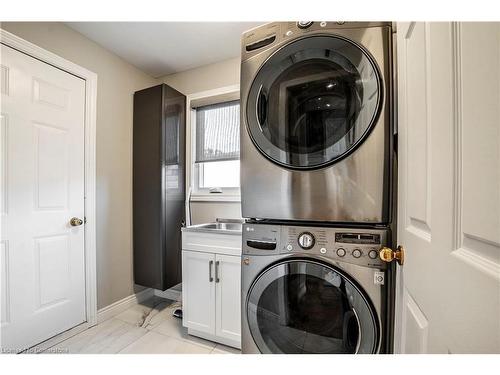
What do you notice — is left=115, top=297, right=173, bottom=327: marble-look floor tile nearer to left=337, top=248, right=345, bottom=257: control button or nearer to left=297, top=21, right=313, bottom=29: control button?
left=337, top=248, right=345, bottom=257: control button

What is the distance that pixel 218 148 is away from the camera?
210cm

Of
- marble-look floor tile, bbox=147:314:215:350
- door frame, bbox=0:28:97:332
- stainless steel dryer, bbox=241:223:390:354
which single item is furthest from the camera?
door frame, bbox=0:28:97:332

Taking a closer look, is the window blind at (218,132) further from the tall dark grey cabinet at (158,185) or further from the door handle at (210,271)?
the door handle at (210,271)

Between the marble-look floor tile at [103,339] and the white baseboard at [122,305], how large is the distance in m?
0.06

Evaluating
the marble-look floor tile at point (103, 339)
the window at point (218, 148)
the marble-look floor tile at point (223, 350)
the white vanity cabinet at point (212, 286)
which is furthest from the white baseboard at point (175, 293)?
the window at point (218, 148)

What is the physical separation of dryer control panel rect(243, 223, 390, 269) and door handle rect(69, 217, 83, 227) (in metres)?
1.50

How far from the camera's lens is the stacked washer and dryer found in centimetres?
79

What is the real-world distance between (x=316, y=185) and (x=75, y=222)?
1.85 m

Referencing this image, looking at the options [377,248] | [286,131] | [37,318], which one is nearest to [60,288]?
[37,318]

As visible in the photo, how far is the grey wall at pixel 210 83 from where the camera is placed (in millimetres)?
2018

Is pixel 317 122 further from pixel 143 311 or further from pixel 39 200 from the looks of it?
pixel 143 311

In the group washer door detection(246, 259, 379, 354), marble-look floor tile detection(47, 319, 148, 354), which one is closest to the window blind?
washer door detection(246, 259, 379, 354)
